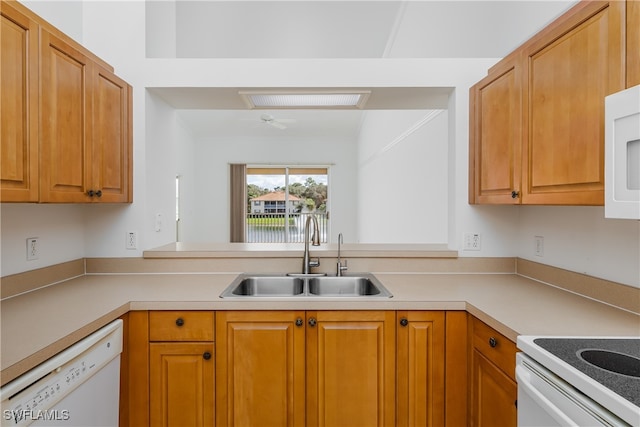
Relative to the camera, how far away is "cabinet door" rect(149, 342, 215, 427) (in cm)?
149

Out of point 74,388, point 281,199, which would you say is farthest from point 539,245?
point 281,199

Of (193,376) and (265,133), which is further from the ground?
(265,133)

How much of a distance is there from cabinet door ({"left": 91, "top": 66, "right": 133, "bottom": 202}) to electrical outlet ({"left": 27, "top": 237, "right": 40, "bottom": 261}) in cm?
37

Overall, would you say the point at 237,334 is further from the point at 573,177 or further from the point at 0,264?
the point at 573,177

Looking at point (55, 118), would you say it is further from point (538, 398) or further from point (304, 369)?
point (538, 398)

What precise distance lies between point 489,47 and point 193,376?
2.57m

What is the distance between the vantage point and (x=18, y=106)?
48.1 inches

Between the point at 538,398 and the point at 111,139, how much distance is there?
216cm

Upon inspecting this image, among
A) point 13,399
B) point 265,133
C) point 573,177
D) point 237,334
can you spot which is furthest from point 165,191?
point 265,133

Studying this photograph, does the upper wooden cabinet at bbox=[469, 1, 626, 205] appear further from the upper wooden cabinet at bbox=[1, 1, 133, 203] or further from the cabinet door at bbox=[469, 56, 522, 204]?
the upper wooden cabinet at bbox=[1, 1, 133, 203]

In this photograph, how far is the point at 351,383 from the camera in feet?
4.97

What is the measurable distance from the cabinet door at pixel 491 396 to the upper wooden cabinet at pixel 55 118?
1930mm

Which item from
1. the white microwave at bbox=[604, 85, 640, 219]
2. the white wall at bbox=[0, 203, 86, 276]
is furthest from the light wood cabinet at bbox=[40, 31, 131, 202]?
the white microwave at bbox=[604, 85, 640, 219]

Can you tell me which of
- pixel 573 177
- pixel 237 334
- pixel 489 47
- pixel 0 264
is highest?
pixel 489 47
